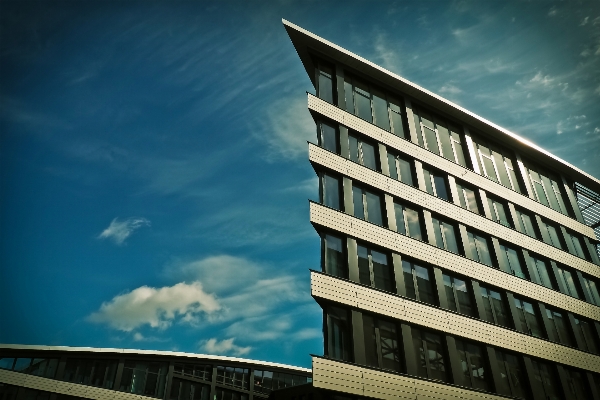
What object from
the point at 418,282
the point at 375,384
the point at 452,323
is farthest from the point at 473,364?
the point at 375,384

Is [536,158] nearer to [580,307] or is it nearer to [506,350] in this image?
[580,307]

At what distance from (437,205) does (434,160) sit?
3.32m

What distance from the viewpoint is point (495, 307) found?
2248cm

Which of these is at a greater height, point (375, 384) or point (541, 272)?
point (541, 272)

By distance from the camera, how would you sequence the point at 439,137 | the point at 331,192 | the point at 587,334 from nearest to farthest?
the point at 331,192 → the point at 587,334 → the point at 439,137

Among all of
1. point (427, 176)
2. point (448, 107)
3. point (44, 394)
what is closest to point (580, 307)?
point (427, 176)

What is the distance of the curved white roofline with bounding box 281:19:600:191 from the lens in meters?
23.7

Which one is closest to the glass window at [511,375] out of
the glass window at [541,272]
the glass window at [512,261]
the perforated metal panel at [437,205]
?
the glass window at [512,261]

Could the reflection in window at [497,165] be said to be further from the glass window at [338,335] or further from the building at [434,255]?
the glass window at [338,335]

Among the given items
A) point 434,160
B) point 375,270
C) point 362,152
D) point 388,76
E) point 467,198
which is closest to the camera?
point 375,270

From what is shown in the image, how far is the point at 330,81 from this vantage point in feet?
80.1

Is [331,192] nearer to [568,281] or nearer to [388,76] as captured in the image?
[388,76]

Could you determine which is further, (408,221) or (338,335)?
(408,221)

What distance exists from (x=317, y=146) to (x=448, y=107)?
1212cm
